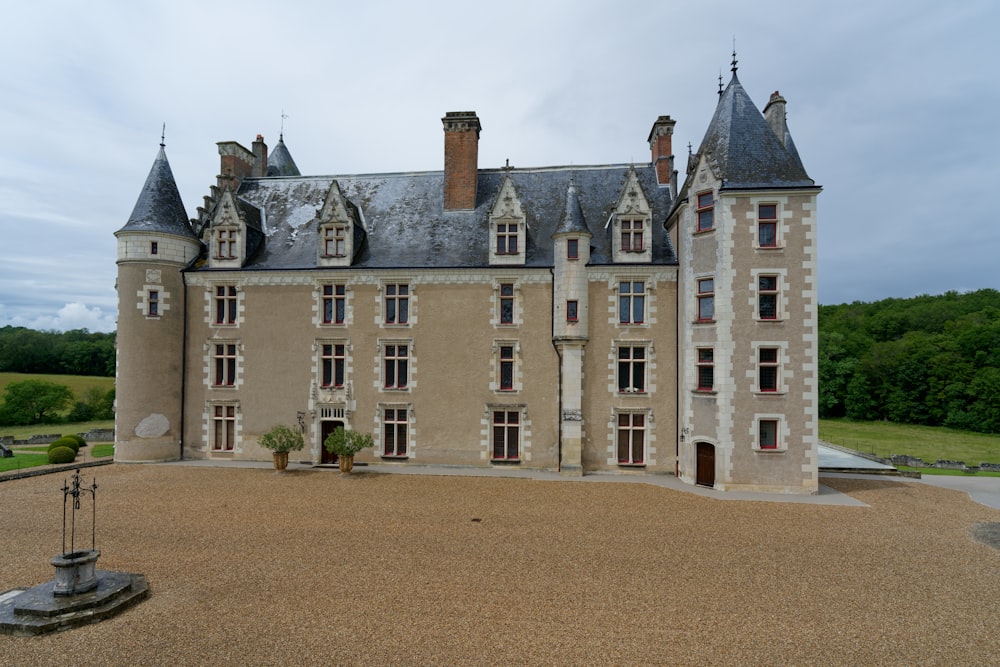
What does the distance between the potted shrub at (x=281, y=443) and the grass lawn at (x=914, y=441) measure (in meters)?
35.1

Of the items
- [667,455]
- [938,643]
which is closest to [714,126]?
[667,455]

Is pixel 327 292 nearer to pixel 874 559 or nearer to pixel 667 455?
pixel 667 455

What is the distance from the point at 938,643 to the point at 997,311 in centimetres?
7857

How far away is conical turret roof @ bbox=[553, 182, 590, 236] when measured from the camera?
64.2 feet

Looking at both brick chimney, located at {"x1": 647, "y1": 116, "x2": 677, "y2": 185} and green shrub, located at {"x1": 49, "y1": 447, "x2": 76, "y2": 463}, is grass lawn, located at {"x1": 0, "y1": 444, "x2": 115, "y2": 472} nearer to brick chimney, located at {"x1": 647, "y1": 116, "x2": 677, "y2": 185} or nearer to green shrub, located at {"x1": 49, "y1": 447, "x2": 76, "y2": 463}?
green shrub, located at {"x1": 49, "y1": 447, "x2": 76, "y2": 463}

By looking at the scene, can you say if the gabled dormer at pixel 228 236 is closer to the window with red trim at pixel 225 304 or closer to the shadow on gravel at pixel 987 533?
the window with red trim at pixel 225 304

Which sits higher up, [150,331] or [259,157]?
[259,157]

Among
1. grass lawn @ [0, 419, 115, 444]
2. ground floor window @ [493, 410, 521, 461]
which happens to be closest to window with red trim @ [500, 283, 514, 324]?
ground floor window @ [493, 410, 521, 461]

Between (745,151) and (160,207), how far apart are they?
25.3 metres

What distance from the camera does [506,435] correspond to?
20172 millimetres

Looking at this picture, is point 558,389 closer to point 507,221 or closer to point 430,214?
point 507,221

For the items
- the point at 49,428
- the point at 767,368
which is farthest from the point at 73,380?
the point at 767,368

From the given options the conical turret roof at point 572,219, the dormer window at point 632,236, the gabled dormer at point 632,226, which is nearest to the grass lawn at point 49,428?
the conical turret roof at point 572,219

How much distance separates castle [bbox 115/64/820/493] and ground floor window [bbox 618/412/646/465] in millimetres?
84
